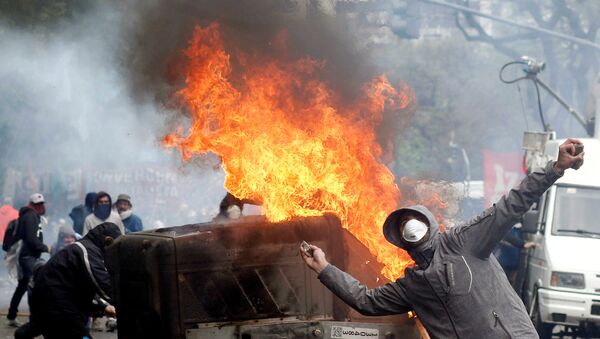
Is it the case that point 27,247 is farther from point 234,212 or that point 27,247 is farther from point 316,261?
point 316,261

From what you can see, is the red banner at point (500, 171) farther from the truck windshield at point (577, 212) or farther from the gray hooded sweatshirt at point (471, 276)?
the gray hooded sweatshirt at point (471, 276)

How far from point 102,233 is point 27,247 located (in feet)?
21.3

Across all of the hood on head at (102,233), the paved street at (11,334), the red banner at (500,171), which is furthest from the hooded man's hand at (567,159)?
the red banner at (500,171)

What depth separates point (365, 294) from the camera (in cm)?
574

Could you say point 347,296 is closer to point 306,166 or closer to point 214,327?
point 214,327

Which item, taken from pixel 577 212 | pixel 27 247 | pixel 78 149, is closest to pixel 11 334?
pixel 27 247

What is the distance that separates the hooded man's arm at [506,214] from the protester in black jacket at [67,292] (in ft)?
11.4

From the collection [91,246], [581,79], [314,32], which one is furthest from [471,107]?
[91,246]

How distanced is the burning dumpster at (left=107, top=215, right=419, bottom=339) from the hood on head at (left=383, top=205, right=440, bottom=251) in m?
1.24

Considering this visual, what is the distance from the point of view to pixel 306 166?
7.95 m

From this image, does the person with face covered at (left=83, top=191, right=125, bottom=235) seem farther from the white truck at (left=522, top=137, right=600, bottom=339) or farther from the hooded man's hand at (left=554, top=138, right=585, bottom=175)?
the hooded man's hand at (left=554, top=138, right=585, bottom=175)

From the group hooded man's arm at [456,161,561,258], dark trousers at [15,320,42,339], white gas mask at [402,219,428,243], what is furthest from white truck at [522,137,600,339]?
white gas mask at [402,219,428,243]

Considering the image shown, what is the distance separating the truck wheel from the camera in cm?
1292

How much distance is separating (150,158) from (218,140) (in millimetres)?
19348
